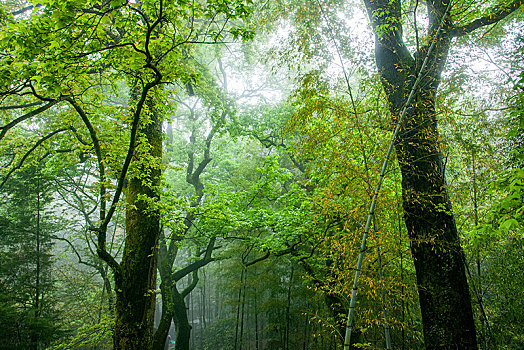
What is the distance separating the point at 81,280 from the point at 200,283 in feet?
22.5

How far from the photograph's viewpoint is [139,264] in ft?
11.1

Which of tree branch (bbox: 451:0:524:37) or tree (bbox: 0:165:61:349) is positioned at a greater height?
tree branch (bbox: 451:0:524:37)

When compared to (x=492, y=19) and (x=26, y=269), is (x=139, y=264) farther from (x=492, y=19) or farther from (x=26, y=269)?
(x=26, y=269)

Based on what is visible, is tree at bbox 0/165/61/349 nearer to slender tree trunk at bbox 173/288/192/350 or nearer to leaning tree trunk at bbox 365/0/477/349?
slender tree trunk at bbox 173/288/192/350

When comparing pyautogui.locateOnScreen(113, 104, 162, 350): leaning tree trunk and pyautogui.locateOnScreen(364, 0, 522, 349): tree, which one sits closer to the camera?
pyautogui.locateOnScreen(364, 0, 522, 349): tree

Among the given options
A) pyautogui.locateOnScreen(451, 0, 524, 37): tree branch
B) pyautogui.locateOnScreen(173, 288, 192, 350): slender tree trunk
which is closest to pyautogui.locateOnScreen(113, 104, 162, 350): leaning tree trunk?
pyautogui.locateOnScreen(451, 0, 524, 37): tree branch

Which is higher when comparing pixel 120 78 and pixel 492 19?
pixel 492 19

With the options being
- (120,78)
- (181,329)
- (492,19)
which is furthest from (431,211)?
(181,329)

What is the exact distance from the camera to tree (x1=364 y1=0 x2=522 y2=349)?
2514mm

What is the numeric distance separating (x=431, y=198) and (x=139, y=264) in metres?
3.44

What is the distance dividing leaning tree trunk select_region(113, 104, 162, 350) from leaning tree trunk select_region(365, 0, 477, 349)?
9.61 ft

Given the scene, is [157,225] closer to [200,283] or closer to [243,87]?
[243,87]

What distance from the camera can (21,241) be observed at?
7.73 m

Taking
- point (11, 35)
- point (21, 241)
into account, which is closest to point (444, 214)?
point (11, 35)
